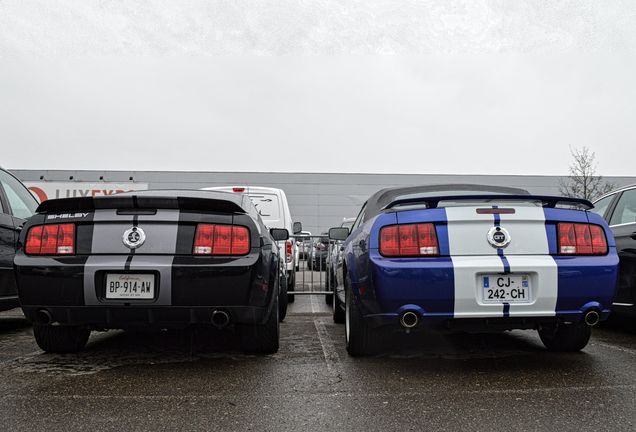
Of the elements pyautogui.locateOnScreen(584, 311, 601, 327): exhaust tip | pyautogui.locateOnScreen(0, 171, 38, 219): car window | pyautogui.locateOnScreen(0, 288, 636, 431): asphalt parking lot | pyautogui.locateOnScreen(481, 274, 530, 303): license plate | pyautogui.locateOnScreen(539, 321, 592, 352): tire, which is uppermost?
pyautogui.locateOnScreen(0, 171, 38, 219): car window

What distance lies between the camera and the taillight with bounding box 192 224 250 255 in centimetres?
357

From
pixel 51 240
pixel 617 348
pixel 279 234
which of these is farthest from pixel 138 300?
pixel 617 348

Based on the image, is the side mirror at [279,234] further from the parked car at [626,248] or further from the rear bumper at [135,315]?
the parked car at [626,248]

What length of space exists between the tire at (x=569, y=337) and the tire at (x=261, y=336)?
194cm

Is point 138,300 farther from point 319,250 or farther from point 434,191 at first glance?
point 319,250

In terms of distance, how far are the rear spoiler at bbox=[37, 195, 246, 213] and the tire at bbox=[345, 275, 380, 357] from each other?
1.04 m

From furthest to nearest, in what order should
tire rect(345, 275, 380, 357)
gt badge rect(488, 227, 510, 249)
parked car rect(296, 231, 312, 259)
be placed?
parked car rect(296, 231, 312, 259)
tire rect(345, 275, 380, 357)
gt badge rect(488, 227, 510, 249)

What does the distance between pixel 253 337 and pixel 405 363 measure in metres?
1.06

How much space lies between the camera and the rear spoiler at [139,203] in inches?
142

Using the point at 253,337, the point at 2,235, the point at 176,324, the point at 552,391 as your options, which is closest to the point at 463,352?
the point at 552,391

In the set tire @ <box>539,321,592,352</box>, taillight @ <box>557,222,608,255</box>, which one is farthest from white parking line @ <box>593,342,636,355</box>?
taillight @ <box>557,222,608,255</box>

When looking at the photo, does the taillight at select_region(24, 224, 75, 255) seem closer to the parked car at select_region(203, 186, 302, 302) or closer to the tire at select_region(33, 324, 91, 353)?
the tire at select_region(33, 324, 91, 353)

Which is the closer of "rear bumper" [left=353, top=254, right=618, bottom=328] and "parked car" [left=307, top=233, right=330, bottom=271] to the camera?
"rear bumper" [left=353, top=254, right=618, bottom=328]

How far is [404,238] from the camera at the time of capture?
3480 mm
